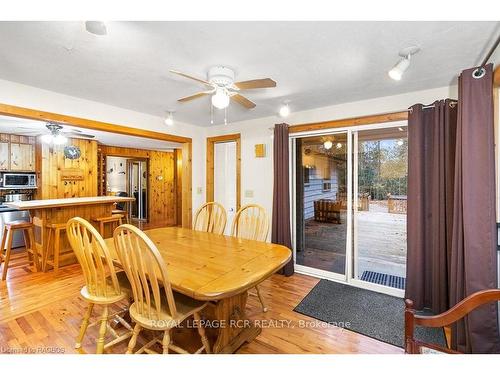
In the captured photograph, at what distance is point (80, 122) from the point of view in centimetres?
283

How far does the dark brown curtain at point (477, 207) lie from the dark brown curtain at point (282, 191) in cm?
184

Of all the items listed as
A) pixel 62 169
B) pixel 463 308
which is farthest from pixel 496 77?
pixel 62 169

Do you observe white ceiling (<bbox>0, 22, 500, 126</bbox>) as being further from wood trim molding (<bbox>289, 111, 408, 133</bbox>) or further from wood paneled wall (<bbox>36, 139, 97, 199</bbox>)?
wood paneled wall (<bbox>36, 139, 97, 199</bbox>)

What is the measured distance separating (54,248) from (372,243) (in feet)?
14.5

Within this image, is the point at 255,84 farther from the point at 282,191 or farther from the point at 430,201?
the point at 430,201

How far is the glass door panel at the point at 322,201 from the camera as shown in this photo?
10.6ft

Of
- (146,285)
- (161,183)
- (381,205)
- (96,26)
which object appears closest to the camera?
(96,26)

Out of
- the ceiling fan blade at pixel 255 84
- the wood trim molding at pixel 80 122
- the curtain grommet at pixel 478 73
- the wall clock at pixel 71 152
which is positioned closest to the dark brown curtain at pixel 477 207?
the curtain grommet at pixel 478 73

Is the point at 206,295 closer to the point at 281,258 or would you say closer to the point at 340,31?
the point at 281,258

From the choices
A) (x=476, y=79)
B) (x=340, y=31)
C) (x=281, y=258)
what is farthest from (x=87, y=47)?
(x=476, y=79)
